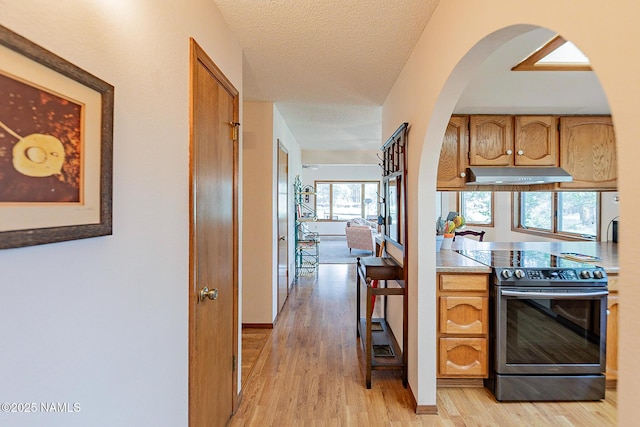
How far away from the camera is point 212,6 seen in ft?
5.94

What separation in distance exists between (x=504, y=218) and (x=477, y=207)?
0.81 m

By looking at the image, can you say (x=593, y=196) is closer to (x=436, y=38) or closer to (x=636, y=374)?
(x=436, y=38)

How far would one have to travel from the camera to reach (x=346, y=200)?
11875 mm

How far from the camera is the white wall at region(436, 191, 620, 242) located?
3.50 meters

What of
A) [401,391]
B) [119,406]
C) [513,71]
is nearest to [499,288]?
[401,391]

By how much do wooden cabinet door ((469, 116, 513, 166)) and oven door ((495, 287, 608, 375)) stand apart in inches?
50.8

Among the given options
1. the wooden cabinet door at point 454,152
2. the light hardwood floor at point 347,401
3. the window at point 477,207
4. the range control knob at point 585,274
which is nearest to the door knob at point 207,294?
the light hardwood floor at point 347,401

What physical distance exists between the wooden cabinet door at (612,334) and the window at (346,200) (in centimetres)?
929

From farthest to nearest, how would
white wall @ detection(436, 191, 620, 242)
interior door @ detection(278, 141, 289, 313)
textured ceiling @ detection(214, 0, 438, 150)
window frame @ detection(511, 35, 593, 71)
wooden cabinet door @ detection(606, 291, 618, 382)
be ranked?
interior door @ detection(278, 141, 289, 313)
white wall @ detection(436, 191, 620, 242)
wooden cabinet door @ detection(606, 291, 618, 382)
window frame @ detection(511, 35, 593, 71)
textured ceiling @ detection(214, 0, 438, 150)

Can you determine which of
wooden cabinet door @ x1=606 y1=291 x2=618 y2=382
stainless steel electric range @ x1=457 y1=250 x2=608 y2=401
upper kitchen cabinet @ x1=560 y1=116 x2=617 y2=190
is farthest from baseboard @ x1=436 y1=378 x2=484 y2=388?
upper kitchen cabinet @ x1=560 y1=116 x2=617 y2=190

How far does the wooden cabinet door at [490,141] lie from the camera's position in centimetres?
306

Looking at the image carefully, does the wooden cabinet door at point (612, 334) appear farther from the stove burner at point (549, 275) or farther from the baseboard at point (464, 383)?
the baseboard at point (464, 383)

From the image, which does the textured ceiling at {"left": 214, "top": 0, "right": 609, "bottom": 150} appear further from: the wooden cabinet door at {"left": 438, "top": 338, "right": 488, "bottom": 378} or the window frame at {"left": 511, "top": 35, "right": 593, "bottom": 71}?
the wooden cabinet door at {"left": 438, "top": 338, "right": 488, "bottom": 378}

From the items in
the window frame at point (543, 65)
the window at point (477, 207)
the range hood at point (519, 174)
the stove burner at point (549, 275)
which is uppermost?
the window frame at point (543, 65)
